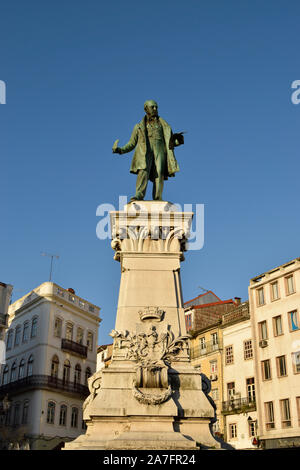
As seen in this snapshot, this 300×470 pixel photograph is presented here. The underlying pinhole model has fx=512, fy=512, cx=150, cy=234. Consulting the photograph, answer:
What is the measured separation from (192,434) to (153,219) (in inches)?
198

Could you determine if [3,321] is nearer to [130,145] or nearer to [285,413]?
[285,413]

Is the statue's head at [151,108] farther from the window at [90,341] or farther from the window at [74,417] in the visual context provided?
the window at [90,341]

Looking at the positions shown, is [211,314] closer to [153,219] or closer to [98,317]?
[98,317]

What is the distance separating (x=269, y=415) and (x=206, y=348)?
1085cm

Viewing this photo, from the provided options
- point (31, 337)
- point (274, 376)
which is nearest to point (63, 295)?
point (31, 337)

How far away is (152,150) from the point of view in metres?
14.0

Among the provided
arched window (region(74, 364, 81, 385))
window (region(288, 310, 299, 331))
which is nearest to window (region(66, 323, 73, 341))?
arched window (region(74, 364, 81, 385))

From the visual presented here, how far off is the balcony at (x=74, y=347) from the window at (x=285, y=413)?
22.9m

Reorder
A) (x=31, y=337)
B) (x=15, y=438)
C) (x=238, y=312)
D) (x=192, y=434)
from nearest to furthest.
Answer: (x=192, y=434)
(x=15, y=438)
(x=238, y=312)
(x=31, y=337)

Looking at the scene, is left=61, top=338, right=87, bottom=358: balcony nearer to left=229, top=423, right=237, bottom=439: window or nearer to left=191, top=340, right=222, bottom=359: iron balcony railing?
left=191, top=340, right=222, bottom=359: iron balcony railing

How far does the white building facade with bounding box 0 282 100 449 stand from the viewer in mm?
47875

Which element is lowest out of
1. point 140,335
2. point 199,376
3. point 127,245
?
point 199,376
